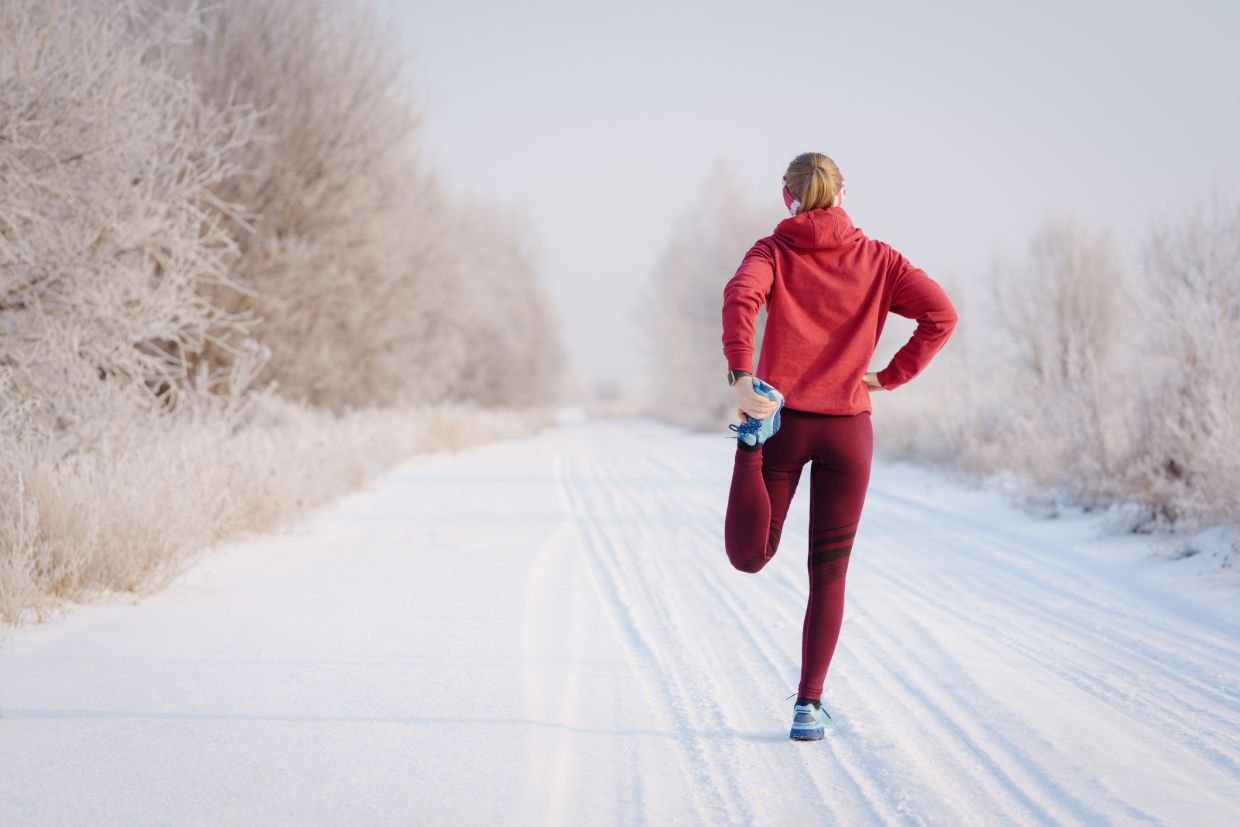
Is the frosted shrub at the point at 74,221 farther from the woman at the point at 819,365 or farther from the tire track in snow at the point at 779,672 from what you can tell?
the woman at the point at 819,365

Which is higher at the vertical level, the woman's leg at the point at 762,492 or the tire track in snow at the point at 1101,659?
the woman's leg at the point at 762,492

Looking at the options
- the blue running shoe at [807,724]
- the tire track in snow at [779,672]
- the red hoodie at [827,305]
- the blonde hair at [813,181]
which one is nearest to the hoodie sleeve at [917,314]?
the red hoodie at [827,305]

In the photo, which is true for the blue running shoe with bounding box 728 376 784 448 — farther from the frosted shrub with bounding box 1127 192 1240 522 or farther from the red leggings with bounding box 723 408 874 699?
the frosted shrub with bounding box 1127 192 1240 522

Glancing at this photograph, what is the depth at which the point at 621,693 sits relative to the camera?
3.82 metres

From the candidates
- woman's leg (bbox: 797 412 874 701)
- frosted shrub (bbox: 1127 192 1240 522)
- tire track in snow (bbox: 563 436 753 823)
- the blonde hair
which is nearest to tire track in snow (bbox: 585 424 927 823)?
tire track in snow (bbox: 563 436 753 823)

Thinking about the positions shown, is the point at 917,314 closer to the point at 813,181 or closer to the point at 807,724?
the point at 813,181

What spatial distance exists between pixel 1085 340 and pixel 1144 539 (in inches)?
369

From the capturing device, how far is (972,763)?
3049 millimetres

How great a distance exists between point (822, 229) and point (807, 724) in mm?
1784

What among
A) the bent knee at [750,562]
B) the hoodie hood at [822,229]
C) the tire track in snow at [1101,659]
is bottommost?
the tire track in snow at [1101,659]

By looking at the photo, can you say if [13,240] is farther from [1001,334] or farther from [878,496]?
[1001,334]

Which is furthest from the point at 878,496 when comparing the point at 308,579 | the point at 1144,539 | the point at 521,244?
the point at 521,244

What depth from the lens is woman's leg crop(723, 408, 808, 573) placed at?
3182 mm

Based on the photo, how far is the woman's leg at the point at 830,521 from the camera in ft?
10.6
